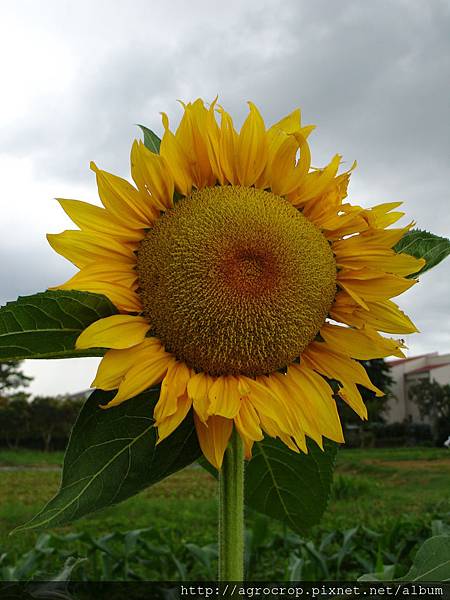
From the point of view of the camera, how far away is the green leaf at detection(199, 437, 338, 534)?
3.25 ft

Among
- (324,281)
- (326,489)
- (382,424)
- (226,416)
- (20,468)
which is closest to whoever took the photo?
(226,416)

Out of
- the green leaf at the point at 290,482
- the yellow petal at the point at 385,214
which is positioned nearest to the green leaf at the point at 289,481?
the green leaf at the point at 290,482

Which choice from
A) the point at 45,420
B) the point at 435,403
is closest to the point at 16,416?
the point at 45,420

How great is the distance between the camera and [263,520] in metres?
3.21

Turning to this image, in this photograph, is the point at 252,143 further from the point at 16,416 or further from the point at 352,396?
the point at 16,416

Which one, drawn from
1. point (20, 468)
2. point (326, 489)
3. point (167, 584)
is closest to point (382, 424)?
point (20, 468)

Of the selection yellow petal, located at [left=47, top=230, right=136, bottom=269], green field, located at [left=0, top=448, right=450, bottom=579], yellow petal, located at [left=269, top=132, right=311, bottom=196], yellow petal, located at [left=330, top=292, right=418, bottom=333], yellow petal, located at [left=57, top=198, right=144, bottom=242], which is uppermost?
yellow petal, located at [left=269, top=132, right=311, bottom=196]

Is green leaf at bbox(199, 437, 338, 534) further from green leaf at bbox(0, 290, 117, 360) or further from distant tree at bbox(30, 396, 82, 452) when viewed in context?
distant tree at bbox(30, 396, 82, 452)

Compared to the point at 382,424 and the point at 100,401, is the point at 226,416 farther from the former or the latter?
the point at 382,424

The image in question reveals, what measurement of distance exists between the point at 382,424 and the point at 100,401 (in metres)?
25.2

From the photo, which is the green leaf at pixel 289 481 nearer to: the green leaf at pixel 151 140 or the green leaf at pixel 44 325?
the green leaf at pixel 44 325

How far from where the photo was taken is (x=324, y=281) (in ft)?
2.91

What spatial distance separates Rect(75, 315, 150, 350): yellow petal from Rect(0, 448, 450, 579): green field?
4.21 ft

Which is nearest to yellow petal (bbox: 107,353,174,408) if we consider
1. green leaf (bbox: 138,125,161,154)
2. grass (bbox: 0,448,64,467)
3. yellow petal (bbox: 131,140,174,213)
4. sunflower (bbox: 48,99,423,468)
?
sunflower (bbox: 48,99,423,468)
